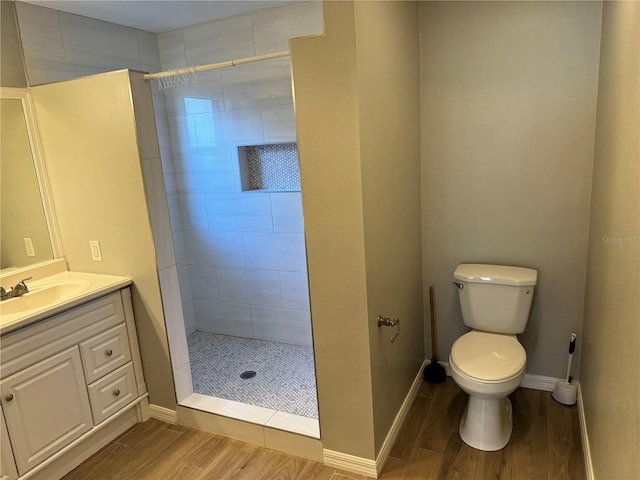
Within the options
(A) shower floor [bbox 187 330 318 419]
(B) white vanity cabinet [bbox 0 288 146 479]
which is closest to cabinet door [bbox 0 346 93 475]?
(B) white vanity cabinet [bbox 0 288 146 479]

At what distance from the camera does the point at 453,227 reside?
267 centimetres

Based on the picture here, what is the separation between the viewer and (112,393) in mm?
2379

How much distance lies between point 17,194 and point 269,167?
5.07 feet

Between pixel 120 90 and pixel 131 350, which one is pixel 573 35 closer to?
pixel 120 90

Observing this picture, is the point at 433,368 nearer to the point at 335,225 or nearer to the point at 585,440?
the point at 585,440

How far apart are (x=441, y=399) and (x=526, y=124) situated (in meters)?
1.64

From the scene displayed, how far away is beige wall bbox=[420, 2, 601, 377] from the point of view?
89.2 inches

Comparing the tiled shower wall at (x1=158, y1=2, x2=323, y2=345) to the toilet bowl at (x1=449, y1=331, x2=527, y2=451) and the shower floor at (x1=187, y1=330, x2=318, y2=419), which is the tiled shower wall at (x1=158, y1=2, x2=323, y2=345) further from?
the toilet bowl at (x1=449, y1=331, x2=527, y2=451)

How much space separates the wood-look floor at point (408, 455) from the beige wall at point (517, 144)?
1.55ft

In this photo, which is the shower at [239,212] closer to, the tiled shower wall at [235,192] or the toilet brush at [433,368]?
the tiled shower wall at [235,192]

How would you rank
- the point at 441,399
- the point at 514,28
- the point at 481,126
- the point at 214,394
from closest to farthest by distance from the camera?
1. the point at 514,28
2. the point at 481,126
3. the point at 441,399
4. the point at 214,394

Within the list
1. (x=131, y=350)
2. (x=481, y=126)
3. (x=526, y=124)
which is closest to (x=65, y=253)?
(x=131, y=350)

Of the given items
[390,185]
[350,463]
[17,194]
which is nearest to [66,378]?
[17,194]

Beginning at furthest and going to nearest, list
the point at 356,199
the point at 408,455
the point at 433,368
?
the point at 433,368 → the point at 408,455 → the point at 356,199
